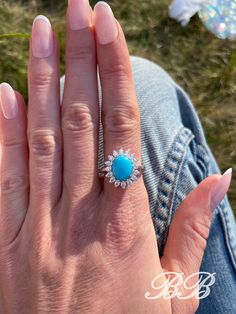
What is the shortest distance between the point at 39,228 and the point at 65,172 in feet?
0.46

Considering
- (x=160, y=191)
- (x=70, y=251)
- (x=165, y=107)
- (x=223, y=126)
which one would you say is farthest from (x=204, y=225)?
(x=223, y=126)

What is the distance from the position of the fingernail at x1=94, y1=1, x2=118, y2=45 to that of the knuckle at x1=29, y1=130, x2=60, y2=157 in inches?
9.6

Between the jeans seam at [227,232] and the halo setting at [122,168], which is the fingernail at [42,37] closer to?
the halo setting at [122,168]

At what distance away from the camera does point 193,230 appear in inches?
43.3

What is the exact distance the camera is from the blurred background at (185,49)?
207cm

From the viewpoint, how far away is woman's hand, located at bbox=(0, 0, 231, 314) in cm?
104

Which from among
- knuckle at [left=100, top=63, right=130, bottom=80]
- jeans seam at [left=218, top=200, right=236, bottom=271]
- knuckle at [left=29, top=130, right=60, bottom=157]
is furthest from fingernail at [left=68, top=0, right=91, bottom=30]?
jeans seam at [left=218, top=200, right=236, bottom=271]

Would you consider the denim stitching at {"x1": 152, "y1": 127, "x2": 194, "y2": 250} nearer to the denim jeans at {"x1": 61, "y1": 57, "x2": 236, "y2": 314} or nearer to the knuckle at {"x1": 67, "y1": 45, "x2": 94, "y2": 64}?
the denim jeans at {"x1": 61, "y1": 57, "x2": 236, "y2": 314}

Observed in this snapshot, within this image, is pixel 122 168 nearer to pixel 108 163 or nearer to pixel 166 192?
pixel 108 163

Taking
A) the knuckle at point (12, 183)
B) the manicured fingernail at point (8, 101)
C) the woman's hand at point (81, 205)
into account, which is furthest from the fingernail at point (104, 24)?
the knuckle at point (12, 183)

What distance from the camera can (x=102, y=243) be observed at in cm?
106

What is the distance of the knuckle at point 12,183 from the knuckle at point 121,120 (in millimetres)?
239

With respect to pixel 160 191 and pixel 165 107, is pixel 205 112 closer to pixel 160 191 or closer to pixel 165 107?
pixel 165 107

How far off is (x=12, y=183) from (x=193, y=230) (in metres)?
0.44
